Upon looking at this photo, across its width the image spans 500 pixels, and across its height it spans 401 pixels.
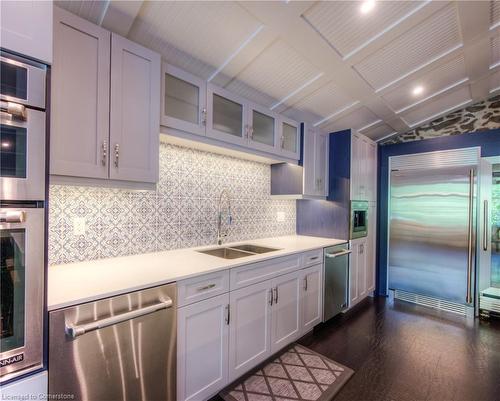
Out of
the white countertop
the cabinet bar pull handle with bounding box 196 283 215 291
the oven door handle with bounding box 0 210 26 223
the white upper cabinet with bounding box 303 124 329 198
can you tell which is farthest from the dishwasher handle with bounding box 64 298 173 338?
the white upper cabinet with bounding box 303 124 329 198

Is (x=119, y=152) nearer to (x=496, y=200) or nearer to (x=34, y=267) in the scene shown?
(x=34, y=267)

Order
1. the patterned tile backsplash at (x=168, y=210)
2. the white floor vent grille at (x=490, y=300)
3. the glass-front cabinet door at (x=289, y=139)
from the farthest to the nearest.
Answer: the white floor vent grille at (x=490, y=300), the glass-front cabinet door at (x=289, y=139), the patterned tile backsplash at (x=168, y=210)

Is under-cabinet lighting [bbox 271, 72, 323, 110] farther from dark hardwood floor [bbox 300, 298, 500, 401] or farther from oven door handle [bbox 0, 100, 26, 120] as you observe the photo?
dark hardwood floor [bbox 300, 298, 500, 401]

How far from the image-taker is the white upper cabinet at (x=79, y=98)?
125 cm

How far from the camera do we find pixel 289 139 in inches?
107

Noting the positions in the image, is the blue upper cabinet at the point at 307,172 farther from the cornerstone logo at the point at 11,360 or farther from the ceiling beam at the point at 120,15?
the cornerstone logo at the point at 11,360

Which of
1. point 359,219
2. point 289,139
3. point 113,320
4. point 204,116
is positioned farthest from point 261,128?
point 113,320

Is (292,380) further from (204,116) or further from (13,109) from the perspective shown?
(13,109)

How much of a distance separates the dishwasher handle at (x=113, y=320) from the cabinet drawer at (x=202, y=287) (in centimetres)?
10

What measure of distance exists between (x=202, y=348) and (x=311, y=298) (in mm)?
1307

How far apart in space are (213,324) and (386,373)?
1492 millimetres

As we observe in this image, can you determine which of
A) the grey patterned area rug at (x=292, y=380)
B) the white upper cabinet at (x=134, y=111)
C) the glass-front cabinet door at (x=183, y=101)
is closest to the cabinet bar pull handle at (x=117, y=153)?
the white upper cabinet at (x=134, y=111)

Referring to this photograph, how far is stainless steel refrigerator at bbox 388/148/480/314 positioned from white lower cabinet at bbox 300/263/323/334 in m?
1.70

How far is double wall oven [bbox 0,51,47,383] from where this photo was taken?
88 centimetres
